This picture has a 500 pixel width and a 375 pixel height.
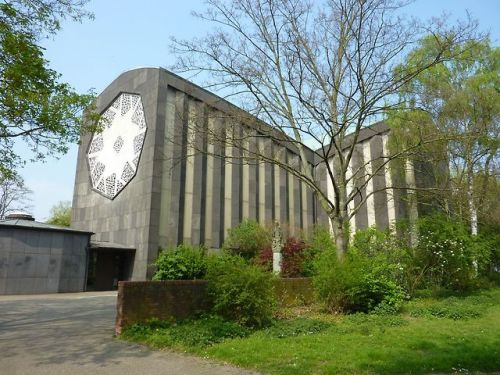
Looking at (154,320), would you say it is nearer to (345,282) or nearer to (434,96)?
(345,282)

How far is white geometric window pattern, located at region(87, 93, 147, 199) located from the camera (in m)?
31.3

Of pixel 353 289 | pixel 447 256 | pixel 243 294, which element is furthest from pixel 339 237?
pixel 243 294

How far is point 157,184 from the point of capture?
94.6 feet

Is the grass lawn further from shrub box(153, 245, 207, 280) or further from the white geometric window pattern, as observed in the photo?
the white geometric window pattern

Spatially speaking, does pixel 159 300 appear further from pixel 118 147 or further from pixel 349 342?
pixel 118 147

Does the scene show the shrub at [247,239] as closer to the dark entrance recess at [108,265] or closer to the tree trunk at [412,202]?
the dark entrance recess at [108,265]

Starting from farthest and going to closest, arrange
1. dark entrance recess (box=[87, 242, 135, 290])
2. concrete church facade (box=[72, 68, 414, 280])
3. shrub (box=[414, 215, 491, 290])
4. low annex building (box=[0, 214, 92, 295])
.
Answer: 1. concrete church facade (box=[72, 68, 414, 280])
2. dark entrance recess (box=[87, 242, 135, 290])
3. low annex building (box=[0, 214, 92, 295])
4. shrub (box=[414, 215, 491, 290])

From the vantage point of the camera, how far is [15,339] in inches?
340

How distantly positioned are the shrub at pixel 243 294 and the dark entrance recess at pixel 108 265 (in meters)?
19.7

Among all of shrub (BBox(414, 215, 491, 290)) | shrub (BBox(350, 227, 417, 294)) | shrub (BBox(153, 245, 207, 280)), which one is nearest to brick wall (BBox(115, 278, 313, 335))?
shrub (BBox(153, 245, 207, 280))

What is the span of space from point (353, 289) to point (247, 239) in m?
17.8

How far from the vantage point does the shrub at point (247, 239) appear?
28.5m

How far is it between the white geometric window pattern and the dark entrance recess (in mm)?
4788

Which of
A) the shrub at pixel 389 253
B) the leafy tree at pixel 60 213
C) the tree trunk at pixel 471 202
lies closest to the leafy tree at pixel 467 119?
the tree trunk at pixel 471 202
